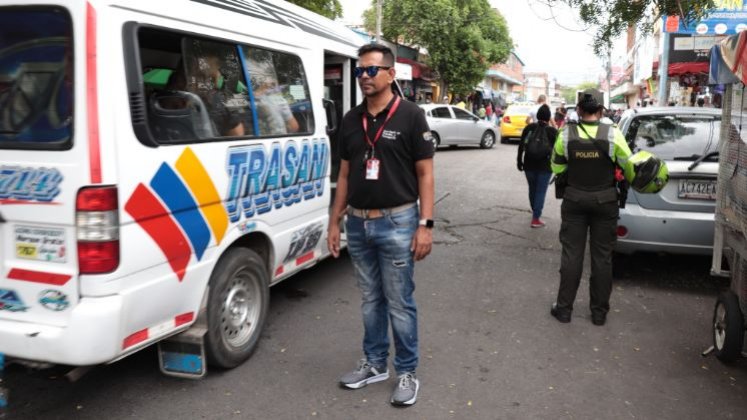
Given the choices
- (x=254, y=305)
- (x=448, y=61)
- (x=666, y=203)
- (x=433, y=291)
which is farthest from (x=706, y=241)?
(x=448, y=61)

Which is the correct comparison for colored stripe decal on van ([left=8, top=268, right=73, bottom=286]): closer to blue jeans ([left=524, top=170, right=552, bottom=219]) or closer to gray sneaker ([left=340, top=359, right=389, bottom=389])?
gray sneaker ([left=340, top=359, right=389, bottom=389])

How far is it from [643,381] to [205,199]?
2.89 metres

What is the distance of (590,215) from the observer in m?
4.66

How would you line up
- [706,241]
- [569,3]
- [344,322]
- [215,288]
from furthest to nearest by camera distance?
[569,3], [706,241], [344,322], [215,288]

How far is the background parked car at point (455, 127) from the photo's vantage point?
756 inches

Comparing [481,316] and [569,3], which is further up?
[569,3]

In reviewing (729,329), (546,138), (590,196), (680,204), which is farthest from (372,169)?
(546,138)

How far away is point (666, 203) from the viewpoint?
210 inches

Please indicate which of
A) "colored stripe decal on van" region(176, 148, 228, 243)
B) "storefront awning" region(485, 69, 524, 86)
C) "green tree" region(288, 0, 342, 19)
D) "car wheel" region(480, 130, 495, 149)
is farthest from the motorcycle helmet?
"storefront awning" region(485, 69, 524, 86)

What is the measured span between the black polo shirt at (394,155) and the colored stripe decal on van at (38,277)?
150cm

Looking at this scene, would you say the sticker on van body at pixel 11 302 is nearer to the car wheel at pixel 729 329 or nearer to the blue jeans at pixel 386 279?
the blue jeans at pixel 386 279

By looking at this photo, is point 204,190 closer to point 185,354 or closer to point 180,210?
point 180,210

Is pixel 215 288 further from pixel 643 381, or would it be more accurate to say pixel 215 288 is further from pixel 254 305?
pixel 643 381

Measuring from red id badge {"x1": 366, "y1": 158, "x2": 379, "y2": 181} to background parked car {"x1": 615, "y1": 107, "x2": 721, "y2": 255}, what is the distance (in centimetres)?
314
